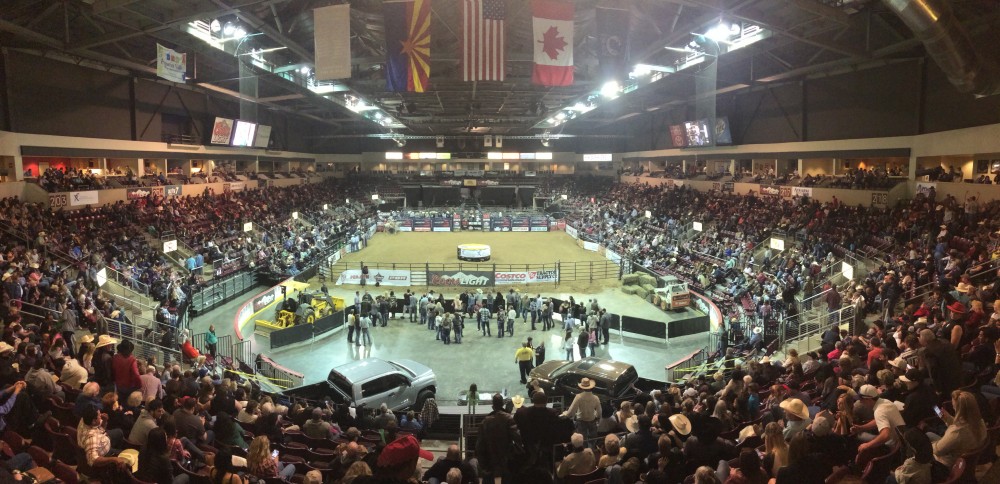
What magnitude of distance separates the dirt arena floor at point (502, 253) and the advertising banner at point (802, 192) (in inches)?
427

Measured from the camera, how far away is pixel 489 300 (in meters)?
21.9

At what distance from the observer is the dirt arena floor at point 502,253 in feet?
98.8

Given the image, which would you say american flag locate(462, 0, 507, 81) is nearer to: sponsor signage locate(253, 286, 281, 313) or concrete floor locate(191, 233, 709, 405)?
concrete floor locate(191, 233, 709, 405)

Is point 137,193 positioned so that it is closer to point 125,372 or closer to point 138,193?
point 138,193

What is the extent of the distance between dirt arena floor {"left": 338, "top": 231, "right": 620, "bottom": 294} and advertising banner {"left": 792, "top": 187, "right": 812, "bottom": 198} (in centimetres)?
1084

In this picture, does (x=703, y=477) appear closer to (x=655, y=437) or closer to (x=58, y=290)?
(x=655, y=437)

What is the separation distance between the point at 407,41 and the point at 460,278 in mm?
14067

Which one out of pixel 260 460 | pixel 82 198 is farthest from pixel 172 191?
pixel 260 460

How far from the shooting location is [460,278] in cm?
2867

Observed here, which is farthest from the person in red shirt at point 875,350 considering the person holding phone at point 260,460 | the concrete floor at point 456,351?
the person holding phone at point 260,460

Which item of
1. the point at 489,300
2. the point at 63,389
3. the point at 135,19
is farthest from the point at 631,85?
the point at 63,389

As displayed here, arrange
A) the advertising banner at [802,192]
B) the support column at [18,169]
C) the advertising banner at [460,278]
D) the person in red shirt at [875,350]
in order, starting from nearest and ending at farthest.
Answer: the person in red shirt at [875,350] → the support column at [18,169] → the advertising banner at [460,278] → the advertising banner at [802,192]

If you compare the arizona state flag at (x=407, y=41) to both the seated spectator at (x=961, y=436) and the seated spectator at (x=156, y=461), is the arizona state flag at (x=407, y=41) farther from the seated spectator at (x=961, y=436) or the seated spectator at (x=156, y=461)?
the seated spectator at (x=961, y=436)

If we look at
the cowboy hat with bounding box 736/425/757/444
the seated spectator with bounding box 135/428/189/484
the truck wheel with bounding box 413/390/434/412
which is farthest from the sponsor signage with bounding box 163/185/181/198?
the cowboy hat with bounding box 736/425/757/444
